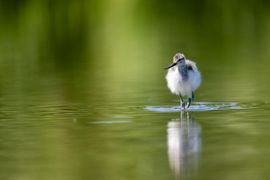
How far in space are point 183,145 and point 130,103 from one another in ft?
16.5

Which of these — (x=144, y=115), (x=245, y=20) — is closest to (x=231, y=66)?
(x=144, y=115)

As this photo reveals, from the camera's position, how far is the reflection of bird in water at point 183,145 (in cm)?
1195

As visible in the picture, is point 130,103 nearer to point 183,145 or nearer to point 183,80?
point 183,80

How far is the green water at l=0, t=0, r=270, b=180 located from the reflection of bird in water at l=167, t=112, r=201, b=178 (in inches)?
0.5

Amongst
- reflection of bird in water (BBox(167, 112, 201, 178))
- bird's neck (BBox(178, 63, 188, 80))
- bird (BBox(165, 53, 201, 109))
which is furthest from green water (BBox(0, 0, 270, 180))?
bird's neck (BBox(178, 63, 188, 80))

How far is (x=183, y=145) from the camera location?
44.4ft

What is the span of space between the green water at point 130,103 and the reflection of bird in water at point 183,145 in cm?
1

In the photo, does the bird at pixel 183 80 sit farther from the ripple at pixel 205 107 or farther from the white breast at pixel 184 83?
the ripple at pixel 205 107

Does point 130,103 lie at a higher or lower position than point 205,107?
higher

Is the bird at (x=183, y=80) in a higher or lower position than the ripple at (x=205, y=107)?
higher

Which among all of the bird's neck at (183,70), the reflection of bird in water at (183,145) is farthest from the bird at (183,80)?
the reflection of bird in water at (183,145)

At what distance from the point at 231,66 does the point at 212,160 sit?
44.2 feet

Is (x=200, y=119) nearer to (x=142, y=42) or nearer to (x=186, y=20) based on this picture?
(x=142, y=42)

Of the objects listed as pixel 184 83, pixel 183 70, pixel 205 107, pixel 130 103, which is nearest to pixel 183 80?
pixel 184 83
